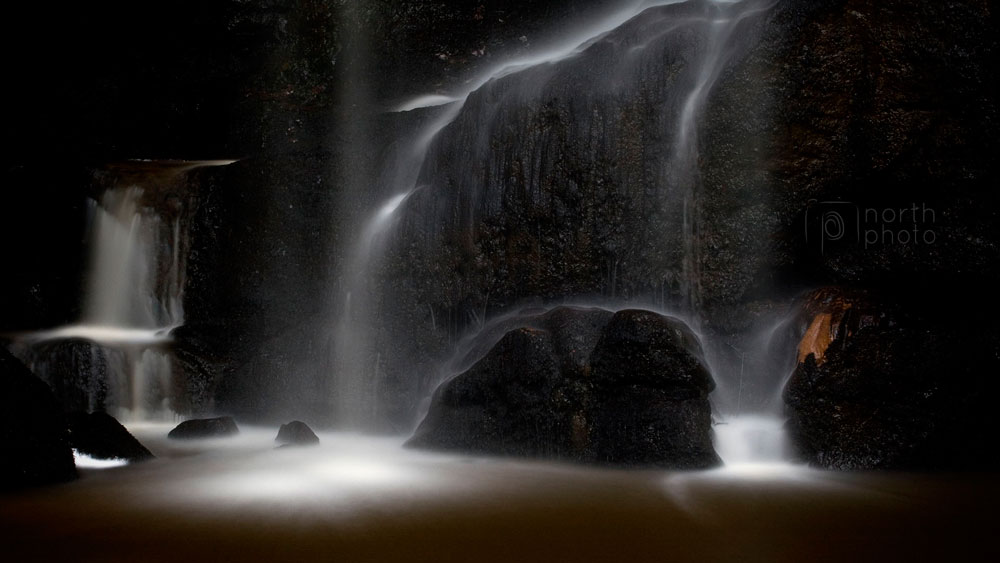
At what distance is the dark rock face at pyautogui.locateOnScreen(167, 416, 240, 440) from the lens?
22.3 ft

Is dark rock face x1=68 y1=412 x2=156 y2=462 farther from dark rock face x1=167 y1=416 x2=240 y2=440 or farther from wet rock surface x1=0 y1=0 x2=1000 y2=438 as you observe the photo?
wet rock surface x1=0 y1=0 x2=1000 y2=438

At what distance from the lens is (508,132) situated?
7.49 meters

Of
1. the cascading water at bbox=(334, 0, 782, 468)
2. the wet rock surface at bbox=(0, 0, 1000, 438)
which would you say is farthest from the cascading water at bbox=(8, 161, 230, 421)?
the cascading water at bbox=(334, 0, 782, 468)

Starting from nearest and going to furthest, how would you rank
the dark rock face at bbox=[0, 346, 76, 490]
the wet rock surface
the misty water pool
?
the misty water pool, the dark rock face at bbox=[0, 346, 76, 490], the wet rock surface

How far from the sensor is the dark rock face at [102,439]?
17.2ft

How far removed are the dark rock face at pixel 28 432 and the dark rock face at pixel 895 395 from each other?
192 inches

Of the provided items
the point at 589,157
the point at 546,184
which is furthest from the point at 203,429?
the point at 589,157

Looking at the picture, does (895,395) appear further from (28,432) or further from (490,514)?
(28,432)

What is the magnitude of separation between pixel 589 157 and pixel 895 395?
3.31 metres

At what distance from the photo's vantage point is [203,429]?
6871 millimetres

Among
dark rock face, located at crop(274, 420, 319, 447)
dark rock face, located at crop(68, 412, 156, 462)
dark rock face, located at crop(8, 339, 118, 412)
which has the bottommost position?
dark rock face, located at crop(274, 420, 319, 447)

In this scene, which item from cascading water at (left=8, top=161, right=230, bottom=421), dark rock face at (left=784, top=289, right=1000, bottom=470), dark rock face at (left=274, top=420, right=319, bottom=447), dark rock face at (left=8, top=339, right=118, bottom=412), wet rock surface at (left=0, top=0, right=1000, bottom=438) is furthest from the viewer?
cascading water at (left=8, top=161, right=230, bottom=421)

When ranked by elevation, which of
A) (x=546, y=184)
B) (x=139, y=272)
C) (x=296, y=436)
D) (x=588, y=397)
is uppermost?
(x=546, y=184)

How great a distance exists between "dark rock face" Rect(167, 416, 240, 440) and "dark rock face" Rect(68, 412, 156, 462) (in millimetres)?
1253
